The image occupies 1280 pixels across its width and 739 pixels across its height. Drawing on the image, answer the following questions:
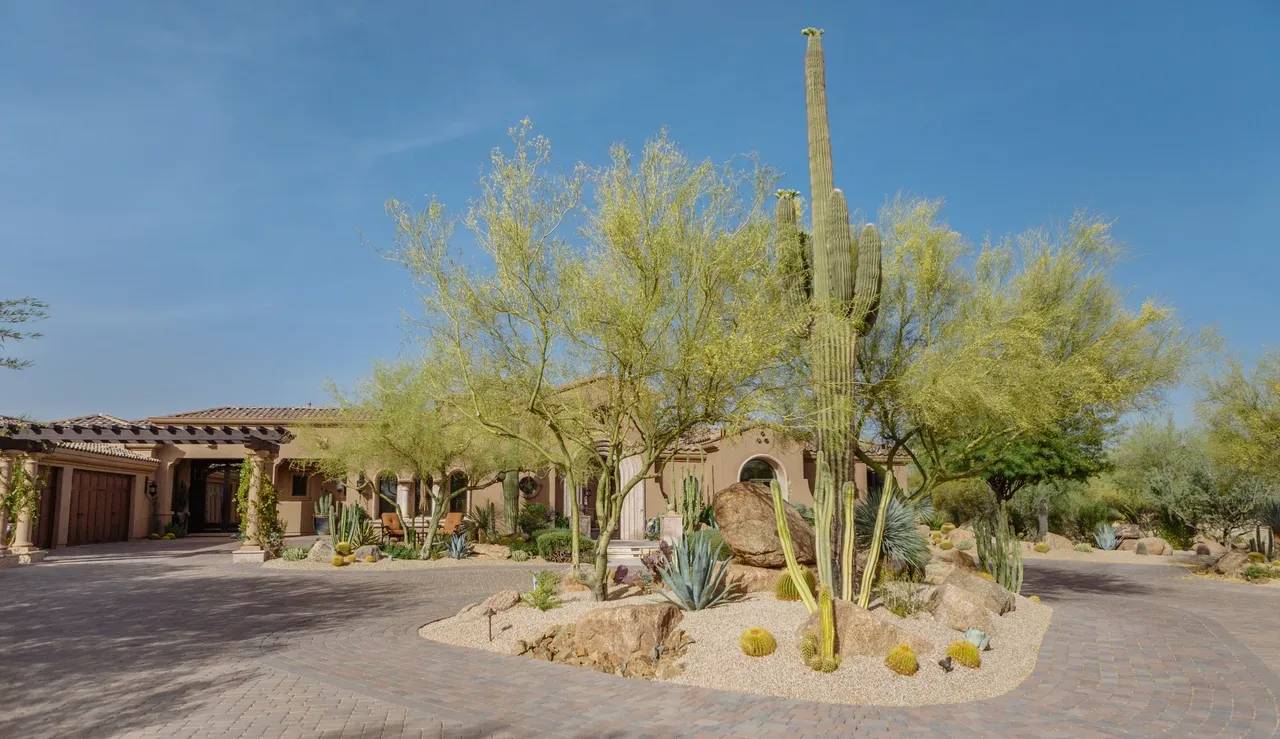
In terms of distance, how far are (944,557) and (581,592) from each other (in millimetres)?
8173

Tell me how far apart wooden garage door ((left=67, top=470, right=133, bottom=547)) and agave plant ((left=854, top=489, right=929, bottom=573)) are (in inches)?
968

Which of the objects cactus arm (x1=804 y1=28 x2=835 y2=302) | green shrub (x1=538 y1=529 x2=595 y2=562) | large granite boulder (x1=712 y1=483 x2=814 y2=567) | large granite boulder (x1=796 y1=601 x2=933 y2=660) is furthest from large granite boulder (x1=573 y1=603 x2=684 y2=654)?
green shrub (x1=538 y1=529 x2=595 y2=562)

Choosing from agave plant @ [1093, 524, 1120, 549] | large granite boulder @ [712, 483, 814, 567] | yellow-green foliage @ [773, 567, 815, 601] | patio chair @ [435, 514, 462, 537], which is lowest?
agave plant @ [1093, 524, 1120, 549]

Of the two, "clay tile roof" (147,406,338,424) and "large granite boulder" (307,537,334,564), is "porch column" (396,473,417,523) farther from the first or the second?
"large granite boulder" (307,537,334,564)

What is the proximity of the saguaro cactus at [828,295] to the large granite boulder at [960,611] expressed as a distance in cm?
112

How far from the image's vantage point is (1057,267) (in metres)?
15.2

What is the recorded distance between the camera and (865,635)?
8078 mm

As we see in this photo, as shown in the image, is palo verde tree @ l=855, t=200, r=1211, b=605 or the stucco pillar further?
the stucco pillar

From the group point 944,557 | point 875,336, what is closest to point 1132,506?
point 944,557

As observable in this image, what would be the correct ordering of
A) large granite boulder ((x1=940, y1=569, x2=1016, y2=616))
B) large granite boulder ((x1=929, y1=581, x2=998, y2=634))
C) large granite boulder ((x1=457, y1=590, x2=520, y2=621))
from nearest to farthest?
large granite boulder ((x1=929, y1=581, x2=998, y2=634)) < large granite boulder ((x1=940, y1=569, x2=1016, y2=616)) < large granite boulder ((x1=457, y1=590, x2=520, y2=621))

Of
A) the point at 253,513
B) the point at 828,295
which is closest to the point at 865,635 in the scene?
the point at 828,295

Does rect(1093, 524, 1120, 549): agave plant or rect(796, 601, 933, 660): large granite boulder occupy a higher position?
rect(796, 601, 933, 660): large granite boulder

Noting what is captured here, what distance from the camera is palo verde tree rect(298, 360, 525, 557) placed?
778 inches

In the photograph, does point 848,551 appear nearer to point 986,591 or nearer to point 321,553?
point 986,591
